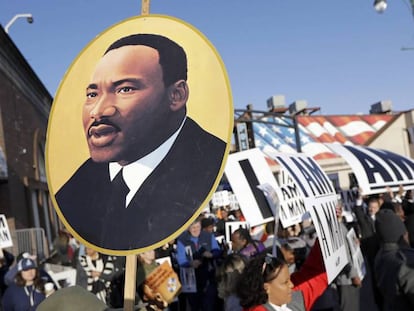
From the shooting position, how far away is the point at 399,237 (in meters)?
4.52

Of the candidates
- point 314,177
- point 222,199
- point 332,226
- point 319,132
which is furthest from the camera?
point 319,132

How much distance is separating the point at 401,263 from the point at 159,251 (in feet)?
15.1

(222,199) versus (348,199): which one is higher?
(222,199)

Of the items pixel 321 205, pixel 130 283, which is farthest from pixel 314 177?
pixel 130 283

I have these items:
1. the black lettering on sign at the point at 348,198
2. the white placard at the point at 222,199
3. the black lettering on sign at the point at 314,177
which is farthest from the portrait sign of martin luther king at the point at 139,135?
the white placard at the point at 222,199

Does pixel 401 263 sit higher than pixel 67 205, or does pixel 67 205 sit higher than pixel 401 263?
pixel 67 205

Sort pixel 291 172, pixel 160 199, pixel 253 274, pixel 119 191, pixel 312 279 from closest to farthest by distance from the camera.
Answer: pixel 160 199, pixel 119 191, pixel 253 274, pixel 312 279, pixel 291 172

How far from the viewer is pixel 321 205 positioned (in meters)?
3.03

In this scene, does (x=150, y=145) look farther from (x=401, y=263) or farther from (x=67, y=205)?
(x=401, y=263)

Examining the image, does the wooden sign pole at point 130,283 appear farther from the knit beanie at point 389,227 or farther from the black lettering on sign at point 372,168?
the black lettering on sign at point 372,168

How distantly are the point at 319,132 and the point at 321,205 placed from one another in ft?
101

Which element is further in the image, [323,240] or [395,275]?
[395,275]

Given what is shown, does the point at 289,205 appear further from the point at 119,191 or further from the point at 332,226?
the point at 119,191


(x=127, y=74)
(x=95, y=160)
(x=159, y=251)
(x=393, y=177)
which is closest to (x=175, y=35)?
(x=127, y=74)
